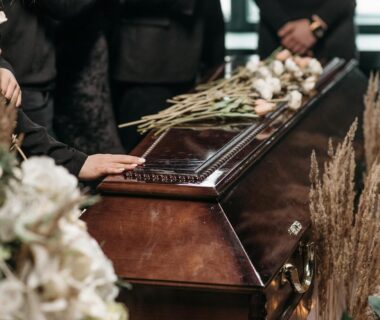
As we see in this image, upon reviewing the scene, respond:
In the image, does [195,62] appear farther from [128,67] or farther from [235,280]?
[235,280]

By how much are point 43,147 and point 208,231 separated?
1.70ft

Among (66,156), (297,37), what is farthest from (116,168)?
(297,37)

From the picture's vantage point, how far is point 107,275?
1.15 metres

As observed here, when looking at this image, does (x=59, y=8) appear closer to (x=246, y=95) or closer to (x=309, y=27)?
(x=246, y=95)

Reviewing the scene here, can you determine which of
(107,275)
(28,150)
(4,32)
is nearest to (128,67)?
(4,32)

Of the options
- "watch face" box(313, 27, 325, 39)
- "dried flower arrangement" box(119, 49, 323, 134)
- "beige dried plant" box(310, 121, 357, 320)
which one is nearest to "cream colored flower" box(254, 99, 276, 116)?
"dried flower arrangement" box(119, 49, 323, 134)

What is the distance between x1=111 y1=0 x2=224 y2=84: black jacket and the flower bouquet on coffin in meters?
2.26

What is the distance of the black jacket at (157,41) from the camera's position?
3332mm

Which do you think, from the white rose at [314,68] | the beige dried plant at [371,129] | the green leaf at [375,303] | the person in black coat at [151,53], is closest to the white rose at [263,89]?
the white rose at [314,68]

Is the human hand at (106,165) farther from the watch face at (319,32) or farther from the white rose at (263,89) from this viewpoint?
the watch face at (319,32)

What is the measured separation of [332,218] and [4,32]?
1.15 meters

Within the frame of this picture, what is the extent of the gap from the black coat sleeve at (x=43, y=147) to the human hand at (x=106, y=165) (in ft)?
0.07

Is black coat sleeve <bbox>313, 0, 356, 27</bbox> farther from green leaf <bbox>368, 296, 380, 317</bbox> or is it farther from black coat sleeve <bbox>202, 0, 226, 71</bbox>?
green leaf <bbox>368, 296, 380, 317</bbox>

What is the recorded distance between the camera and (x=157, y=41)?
3369 millimetres
